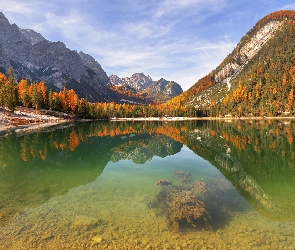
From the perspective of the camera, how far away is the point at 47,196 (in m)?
22.4

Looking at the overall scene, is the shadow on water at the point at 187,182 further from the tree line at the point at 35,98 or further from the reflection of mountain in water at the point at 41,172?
the tree line at the point at 35,98

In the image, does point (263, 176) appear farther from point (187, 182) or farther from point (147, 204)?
point (147, 204)

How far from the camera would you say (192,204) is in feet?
64.7

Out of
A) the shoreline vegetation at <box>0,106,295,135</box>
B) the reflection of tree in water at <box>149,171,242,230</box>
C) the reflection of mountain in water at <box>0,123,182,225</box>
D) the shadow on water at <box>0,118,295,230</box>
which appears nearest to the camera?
the reflection of tree in water at <box>149,171,242,230</box>

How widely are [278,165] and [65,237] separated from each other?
34.3m

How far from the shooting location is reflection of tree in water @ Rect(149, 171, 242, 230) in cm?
1645

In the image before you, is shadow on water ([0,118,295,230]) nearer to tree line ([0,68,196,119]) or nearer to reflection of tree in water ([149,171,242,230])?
reflection of tree in water ([149,171,242,230])

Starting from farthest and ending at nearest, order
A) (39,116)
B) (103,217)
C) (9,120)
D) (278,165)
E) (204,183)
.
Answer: (39,116) → (9,120) → (278,165) → (204,183) → (103,217)

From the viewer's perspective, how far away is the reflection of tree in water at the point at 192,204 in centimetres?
1645

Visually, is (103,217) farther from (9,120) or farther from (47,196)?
(9,120)

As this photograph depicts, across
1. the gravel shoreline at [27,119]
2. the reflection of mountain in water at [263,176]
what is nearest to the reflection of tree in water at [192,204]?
the reflection of mountain in water at [263,176]

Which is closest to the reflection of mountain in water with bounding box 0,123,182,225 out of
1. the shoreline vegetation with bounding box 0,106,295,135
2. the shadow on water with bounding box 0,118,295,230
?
the shadow on water with bounding box 0,118,295,230

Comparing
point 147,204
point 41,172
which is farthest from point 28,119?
point 147,204

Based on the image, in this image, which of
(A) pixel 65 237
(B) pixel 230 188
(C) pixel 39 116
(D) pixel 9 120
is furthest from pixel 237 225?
(C) pixel 39 116
